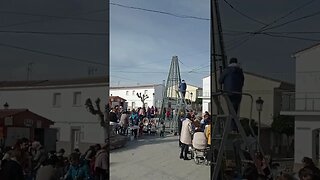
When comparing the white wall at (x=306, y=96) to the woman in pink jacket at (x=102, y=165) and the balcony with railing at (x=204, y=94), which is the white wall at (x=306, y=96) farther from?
the woman in pink jacket at (x=102, y=165)

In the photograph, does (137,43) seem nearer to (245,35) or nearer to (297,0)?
(245,35)

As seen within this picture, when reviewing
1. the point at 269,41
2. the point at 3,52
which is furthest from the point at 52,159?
the point at 269,41

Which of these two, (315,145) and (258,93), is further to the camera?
(258,93)

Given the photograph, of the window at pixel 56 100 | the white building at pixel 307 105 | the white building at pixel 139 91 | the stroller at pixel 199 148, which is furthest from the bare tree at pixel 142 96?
the white building at pixel 307 105

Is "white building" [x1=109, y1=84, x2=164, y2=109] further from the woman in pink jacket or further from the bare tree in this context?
the woman in pink jacket

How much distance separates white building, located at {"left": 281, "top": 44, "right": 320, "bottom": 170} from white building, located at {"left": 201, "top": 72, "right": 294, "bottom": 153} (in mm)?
43

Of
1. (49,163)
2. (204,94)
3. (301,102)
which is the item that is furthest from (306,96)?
(49,163)

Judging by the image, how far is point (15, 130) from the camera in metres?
1.73

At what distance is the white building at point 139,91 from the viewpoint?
154 cm

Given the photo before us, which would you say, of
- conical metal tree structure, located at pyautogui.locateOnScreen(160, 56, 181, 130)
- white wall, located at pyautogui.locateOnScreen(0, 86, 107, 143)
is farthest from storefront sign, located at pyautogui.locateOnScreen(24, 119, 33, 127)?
conical metal tree structure, located at pyautogui.locateOnScreen(160, 56, 181, 130)

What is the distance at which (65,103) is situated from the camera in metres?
1.71

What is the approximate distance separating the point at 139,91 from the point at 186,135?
0.26 meters

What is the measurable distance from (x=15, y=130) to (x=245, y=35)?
106 cm

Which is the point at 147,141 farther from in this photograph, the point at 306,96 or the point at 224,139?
the point at 306,96
